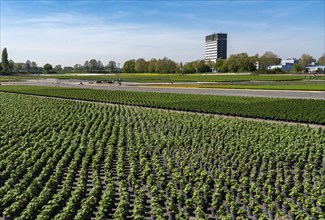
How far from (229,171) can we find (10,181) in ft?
26.6

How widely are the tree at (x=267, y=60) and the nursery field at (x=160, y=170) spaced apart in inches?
6545

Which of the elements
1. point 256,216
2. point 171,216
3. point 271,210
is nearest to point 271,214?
point 271,210

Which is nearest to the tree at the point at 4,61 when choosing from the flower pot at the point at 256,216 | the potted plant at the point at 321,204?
the flower pot at the point at 256,216

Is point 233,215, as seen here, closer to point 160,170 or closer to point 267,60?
point 160,170

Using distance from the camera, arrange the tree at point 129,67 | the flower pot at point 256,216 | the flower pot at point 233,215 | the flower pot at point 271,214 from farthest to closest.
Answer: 1. the tree at point 129,67
2. the flower pot at point 271,214
3. the flower pot at point 233,215
4. the flower pot at point 256,216

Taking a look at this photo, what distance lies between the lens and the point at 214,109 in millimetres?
30562

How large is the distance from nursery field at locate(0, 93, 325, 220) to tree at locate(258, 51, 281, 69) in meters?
166

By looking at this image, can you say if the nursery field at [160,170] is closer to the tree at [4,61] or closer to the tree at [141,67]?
the tree at [141,67]

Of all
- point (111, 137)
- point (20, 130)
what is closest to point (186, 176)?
point (111, 137)

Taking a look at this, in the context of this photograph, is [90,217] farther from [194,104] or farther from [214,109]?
[194,104]

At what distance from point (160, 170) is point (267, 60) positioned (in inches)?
7196

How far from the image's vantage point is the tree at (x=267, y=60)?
182462 millimetres

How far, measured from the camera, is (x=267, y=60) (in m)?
185

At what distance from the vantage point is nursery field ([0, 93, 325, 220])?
394 inches
